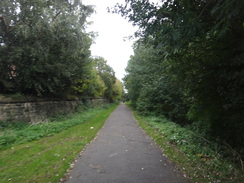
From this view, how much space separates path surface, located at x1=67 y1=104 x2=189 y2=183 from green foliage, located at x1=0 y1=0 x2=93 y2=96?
21.5 ft

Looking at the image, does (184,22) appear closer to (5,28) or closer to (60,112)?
(5,28)

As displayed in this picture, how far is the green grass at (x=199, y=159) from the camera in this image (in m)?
3.26

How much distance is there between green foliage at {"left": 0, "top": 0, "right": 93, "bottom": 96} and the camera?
25.7 ft

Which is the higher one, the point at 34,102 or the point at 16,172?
the point at 34,102

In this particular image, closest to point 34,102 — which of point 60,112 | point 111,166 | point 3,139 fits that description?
point 60,112

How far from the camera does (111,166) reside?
12.3 ft

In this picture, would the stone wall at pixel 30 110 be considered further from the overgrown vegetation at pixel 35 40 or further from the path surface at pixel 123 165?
the path surface at pixel 123 165

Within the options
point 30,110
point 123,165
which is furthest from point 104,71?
point 123,165

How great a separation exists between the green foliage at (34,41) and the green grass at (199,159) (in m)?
8.13

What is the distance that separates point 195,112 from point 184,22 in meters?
3.73

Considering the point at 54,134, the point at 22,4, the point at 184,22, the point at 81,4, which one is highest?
the point at 81,4

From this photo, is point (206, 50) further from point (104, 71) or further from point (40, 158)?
point (104, 71)

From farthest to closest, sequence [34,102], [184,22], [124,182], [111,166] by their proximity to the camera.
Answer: [34,102] < [111,166] < [124,182] < [184,22]

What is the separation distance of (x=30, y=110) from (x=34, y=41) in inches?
171
